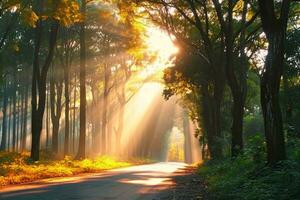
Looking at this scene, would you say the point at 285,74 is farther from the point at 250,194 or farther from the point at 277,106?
the point at 250,194

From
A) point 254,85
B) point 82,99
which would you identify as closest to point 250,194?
point 82,99

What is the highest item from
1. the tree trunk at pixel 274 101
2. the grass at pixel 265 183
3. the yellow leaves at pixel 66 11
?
the yellow leaves at pixel 66 11

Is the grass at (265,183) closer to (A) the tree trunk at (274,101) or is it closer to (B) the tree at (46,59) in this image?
(A) the tree trunk at (274,101)

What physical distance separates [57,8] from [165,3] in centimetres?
618

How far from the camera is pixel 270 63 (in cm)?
1209

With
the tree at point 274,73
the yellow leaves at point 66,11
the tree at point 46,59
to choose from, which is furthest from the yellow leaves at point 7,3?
the tree at point 274,73

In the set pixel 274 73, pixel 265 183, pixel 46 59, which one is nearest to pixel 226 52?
pixel 274 73

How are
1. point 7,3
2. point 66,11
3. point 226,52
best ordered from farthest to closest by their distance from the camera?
point 66,11
point 7,3
point 226,52

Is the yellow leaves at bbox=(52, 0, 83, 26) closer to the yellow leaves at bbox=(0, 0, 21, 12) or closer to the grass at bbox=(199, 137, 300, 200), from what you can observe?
the yellow leaves at bbox=(0, 0, 21, 12)

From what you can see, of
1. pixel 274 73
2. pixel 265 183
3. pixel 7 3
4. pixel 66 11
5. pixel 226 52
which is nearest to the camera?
pixel 265 183

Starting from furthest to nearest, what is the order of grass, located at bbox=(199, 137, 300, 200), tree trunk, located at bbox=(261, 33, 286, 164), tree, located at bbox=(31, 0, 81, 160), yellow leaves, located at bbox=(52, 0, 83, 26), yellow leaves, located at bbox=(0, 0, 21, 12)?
tree, located at bbox=(31, 0, 81, 160) → yellow leaves, located at bbox=(52, 0, 83, 26) → yellow leaves, located at bbox=(0, 0, 21, 12) → tree trunk, located at bbox=(261, 33, 286, 164) → grass, located at bbox=(199, 137, 300, 200)

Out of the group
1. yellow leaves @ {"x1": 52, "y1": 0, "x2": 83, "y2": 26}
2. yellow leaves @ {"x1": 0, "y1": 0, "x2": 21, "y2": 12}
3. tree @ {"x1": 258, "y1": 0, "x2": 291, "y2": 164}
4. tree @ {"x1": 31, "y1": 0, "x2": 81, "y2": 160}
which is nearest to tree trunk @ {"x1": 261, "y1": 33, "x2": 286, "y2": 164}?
tree @ {"x1": 258, "y1": 0, "x2": 291, "y2": 164}

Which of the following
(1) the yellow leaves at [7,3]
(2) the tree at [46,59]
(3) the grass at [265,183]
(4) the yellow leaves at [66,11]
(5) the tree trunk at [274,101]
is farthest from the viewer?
(2) the tree at [46,59]

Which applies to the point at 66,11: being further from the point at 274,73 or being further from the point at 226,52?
the point at 274,73
